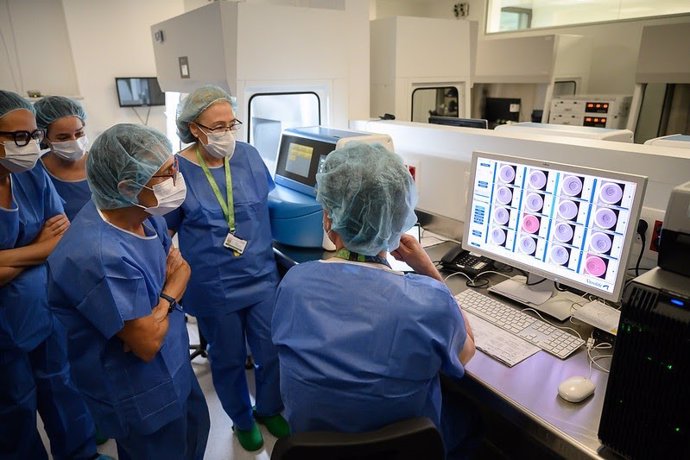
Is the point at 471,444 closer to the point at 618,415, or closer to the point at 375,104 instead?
the point at 618,415

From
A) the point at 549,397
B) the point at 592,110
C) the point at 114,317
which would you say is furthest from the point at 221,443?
the point at 592,110

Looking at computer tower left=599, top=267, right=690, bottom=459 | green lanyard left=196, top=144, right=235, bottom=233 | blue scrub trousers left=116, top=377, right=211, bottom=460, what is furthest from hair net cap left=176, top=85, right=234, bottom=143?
computer tower left=599, top=267, right=690, bottom=459

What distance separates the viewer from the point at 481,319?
1309mm

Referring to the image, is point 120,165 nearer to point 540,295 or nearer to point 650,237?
point 540,295

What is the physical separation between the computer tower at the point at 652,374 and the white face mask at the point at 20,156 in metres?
1.73

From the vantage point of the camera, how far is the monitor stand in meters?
1.32

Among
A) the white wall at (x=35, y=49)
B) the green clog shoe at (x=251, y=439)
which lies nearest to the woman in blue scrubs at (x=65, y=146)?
the green clog shoe at (x=251, y=439)

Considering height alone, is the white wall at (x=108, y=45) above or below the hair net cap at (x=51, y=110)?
above

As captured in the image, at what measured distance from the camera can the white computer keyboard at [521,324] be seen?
1164 millimetres

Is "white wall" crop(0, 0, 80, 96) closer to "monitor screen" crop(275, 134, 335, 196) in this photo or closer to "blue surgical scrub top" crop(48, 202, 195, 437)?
"monitor screen" crop(275, 134, 335, 196)

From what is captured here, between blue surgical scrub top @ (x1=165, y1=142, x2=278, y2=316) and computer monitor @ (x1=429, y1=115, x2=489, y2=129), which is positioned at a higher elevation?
computer monitor @ (x1=429, y1=115, x2=489, y2=129)

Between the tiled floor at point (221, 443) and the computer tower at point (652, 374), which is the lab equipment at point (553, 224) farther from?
the tiled floor at point (221, 443)

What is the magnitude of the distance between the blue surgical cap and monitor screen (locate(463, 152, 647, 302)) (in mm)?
1009

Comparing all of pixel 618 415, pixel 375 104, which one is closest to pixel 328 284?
pixel 618 415
